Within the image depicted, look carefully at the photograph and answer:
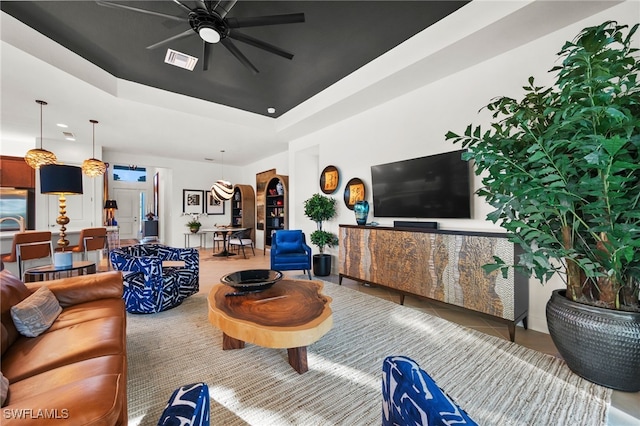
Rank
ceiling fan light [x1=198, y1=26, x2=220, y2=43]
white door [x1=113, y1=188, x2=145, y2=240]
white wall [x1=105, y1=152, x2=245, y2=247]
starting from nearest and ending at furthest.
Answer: ceiling fan light [x1=198, y1=26, x2=220, y2=43] < white wall [x1=105, y1=152, x2=245, y2=247] < white door [x1=113, y1=188, x2=145, y2=240]

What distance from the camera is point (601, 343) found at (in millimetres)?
1691

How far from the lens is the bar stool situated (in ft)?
11.4

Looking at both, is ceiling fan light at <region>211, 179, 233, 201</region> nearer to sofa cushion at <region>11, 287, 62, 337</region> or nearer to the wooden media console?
the wooden media console

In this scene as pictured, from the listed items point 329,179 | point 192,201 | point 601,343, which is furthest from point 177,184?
point 601,343

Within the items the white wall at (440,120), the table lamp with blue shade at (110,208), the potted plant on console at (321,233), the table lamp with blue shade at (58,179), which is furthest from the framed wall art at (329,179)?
the table lamp with blue shade at (110,208)

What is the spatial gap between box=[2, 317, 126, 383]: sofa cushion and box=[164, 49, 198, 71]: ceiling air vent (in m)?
2.96

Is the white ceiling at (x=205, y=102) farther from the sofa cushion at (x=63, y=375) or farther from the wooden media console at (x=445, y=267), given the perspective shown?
the sofa cushion at (x=63, y=375)

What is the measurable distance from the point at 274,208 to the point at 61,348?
6293mm

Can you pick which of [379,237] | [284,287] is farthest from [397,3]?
[284,287]

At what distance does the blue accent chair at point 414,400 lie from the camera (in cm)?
55

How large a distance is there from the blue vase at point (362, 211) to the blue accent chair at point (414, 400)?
3.31 meters

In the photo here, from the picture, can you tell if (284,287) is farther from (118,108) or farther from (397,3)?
(118,108)

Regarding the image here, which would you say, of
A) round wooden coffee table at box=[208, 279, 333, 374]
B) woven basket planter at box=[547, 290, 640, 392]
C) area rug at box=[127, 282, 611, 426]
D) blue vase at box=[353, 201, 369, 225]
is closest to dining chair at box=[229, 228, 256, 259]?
blue vase at box=[353, 201, 369, 225]

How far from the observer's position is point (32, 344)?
1.48 m
